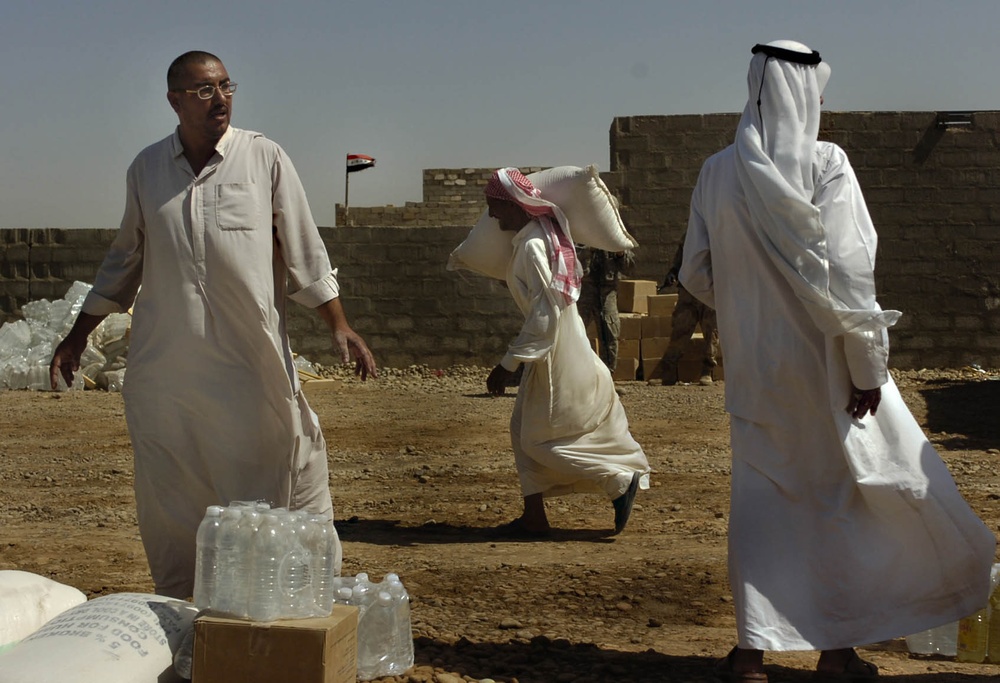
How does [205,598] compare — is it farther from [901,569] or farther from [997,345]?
[997,345]

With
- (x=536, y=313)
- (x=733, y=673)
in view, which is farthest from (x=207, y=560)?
(x=536, y=313)

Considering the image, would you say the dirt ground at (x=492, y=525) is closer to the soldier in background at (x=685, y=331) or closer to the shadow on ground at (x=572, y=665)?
the shadow on ground at (x=572, y=665)

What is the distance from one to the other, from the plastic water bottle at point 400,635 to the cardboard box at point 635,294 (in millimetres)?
10990

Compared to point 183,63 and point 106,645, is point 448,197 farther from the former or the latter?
point 106,645

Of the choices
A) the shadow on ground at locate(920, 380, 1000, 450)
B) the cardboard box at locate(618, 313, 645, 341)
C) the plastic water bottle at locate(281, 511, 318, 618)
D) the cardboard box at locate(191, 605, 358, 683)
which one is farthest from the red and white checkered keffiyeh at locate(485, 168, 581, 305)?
the cardboard box at locate(618, 313, 645, 341)

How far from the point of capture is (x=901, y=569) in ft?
11.7

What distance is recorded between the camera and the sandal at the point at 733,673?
3.50m

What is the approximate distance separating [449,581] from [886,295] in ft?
36.2

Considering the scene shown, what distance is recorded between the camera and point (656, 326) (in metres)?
14.2

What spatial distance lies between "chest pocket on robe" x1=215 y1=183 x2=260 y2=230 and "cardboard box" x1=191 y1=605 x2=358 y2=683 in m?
1.40

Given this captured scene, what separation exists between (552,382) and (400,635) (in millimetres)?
2464

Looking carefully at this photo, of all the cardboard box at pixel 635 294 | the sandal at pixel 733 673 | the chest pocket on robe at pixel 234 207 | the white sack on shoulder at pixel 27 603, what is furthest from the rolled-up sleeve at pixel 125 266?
the cardboard box at pixel 635 294

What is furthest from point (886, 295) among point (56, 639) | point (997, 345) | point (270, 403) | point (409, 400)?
point (56, 639)

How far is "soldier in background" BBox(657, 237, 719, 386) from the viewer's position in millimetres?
13562
